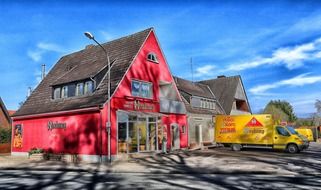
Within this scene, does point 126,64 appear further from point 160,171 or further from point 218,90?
point 218,90

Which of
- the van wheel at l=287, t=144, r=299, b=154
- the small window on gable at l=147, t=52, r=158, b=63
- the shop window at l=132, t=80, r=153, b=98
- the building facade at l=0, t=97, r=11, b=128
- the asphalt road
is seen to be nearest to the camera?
the asphalt road

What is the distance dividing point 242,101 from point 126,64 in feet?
90.2

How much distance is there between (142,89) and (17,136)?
449 inches

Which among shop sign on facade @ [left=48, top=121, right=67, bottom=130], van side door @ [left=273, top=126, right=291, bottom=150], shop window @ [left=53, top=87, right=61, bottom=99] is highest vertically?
shop window @ [left=53, top=87, right=61, bottom=99]

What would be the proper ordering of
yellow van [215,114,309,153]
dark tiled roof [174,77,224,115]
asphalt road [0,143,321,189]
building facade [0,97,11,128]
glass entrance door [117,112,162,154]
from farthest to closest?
building facade [0,97,11,128] < dark tiled roof [174,77,224,115] < yellow van [215,114,309,153] < glass entrance door [117,112,162,154] < asphalt road [0,143,321,189]

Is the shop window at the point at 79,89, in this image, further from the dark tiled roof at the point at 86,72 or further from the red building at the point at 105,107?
the dark tiled roof at the point at 86,72

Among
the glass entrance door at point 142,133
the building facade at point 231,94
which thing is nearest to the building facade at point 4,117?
the glass entrance door at point 142,133

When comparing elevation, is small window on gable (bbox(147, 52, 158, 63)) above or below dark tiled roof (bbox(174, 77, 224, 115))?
above

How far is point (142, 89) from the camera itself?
26.0 meters

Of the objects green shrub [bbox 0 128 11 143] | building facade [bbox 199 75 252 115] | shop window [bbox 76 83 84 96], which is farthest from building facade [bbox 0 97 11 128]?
building facade [bbox 199 75 252 115]

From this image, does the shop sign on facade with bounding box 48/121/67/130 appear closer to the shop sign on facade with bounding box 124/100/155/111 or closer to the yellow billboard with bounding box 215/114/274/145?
the shop sign on facade with bounding box 124/100/155/111

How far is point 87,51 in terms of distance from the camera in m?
31.1

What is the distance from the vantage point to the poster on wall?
28.3m

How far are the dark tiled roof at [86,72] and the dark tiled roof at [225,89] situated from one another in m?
19.8
